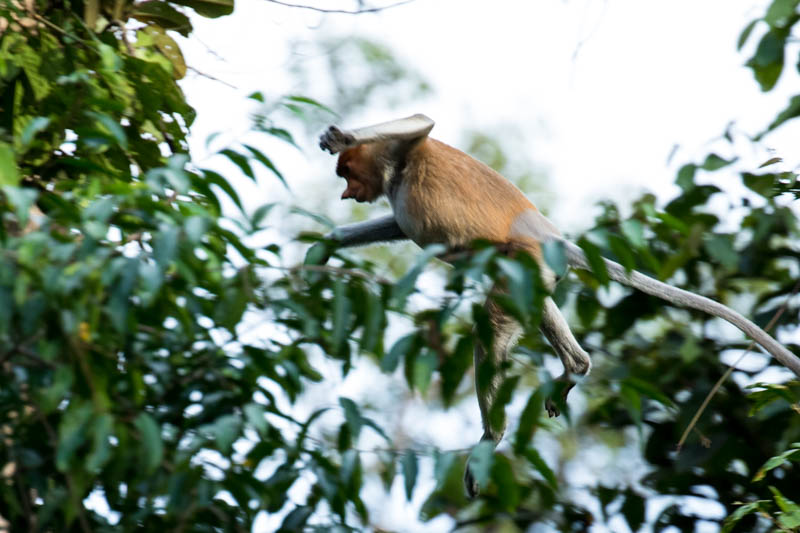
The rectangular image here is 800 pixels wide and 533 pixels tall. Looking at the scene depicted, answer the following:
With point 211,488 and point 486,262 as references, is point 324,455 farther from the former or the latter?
point 486,262

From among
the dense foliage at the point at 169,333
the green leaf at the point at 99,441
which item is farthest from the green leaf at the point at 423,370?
the green leaf at the point at 99,441

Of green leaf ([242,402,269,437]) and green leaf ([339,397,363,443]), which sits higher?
green leaf ([339,397,363,443])

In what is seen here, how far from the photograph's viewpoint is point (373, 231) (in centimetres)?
402

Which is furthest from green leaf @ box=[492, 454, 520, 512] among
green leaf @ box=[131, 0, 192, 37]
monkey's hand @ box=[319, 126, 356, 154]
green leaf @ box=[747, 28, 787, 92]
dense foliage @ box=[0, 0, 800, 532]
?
green leaf @ box=[747, 28, 787, 92]

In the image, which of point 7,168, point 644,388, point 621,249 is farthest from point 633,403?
point 7,168

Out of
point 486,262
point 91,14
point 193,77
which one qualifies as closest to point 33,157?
point 91,14

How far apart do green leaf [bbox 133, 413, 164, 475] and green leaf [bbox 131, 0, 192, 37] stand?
2445 millimetres

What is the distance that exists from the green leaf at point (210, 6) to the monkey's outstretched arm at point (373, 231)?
104cm

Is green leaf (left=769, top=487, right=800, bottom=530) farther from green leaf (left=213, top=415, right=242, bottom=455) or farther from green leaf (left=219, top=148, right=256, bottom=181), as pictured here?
green leaf (left=219, top=148, right=256, bottom=181)

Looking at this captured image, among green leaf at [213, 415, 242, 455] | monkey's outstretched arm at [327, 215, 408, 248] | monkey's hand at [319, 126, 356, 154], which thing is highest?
monkey's hand at [319, 126, 356, 154]

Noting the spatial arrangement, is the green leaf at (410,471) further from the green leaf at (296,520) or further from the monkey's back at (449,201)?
the monkey's back at (449,201)

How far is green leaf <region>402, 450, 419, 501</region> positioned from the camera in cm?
217

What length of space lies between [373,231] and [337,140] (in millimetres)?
732

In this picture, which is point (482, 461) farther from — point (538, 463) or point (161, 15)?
point (161, 15)
